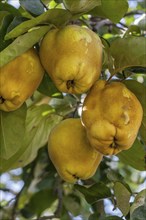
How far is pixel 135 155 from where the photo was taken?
1.78 m

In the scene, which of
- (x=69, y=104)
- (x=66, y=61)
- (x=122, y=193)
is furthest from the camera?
(x=69, y=104)

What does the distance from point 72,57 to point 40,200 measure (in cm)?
166

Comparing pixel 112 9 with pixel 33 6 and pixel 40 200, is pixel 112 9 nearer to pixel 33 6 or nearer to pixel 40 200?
pixel 33 6

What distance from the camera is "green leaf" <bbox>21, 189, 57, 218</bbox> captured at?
2.78 m

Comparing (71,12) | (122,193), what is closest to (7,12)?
(71,12)

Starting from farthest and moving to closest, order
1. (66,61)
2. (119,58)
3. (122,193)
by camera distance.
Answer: (122,193) → (119,58) → (66,61)

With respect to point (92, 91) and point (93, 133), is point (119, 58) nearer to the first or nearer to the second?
point (92, 91)

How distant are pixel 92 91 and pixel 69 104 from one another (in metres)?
0.65

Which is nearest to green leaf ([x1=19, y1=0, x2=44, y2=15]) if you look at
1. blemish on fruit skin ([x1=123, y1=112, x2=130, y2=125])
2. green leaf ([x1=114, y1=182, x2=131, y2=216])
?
blemish on fruit skin ([x1=123, y1=112, x2=130, y2=125])

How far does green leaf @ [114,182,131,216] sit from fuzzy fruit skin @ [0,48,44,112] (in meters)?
0.40

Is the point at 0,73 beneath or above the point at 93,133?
above

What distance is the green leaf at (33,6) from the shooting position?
4.67 ft

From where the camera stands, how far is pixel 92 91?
1.33 m

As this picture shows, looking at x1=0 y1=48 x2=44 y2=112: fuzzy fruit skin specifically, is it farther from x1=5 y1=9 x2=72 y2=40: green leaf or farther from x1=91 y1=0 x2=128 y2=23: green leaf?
x1=91 y1=0 x2=128 y2=23: green leaf
